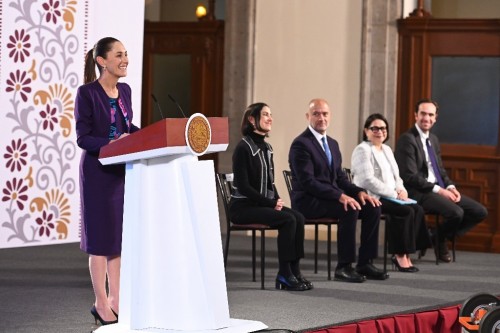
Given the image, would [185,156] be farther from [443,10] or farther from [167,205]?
[443,10]

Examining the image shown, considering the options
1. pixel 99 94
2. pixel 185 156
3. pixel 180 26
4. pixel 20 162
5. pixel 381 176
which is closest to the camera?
pixel 185 156

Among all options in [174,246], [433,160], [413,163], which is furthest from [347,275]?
[174,246]

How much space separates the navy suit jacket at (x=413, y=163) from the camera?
8336 mm

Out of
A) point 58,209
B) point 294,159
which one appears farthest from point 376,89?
point 58,209

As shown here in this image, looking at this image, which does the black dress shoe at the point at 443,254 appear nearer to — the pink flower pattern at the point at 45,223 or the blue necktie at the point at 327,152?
the blue necktie at the point at 327,152

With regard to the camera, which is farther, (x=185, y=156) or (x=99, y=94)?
(x=99, y=94)

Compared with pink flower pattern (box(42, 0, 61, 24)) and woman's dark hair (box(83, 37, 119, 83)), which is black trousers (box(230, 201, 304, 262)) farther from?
woman's dark hair (box(83, 37, 119, 83))

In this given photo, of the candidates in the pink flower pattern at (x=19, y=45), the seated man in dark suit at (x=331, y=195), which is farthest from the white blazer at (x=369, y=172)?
the pink flower pattern at (x=19, y=45)

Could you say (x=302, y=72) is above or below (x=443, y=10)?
below

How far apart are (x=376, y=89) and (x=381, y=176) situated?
7.07 feet

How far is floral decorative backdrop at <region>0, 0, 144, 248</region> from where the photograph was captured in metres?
6.73

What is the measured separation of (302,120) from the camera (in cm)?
1002

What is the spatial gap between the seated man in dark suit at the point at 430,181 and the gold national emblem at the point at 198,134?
166 inches

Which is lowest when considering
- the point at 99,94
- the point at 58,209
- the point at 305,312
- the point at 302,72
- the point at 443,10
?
the point at 305,312
